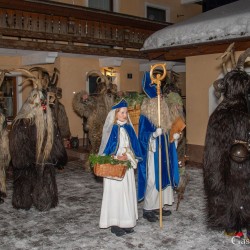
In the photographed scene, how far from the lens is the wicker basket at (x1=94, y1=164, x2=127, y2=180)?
5.32 meters

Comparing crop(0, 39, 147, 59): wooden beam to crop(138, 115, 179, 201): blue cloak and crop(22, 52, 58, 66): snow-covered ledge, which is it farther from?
crop(138, 115, 179, 201): blue cloak

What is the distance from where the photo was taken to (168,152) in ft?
20.9

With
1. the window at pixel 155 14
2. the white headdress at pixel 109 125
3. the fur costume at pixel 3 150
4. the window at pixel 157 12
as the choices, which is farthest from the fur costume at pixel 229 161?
the window at pixel 155 14

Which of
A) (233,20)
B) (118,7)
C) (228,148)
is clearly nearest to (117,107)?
(228,148)

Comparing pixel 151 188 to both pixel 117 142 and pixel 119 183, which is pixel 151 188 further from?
pixel 117 142

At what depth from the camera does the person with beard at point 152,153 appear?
6238 millimetres

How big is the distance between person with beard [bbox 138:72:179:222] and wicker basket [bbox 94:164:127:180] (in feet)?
3.28

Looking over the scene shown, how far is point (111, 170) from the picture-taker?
5.33 meters

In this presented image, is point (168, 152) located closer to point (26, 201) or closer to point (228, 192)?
point (228, 192)

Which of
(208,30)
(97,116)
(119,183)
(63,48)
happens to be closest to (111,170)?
(119,183)

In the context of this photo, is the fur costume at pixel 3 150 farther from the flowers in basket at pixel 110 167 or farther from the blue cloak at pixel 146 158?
the blue cloak at pixel 146 158

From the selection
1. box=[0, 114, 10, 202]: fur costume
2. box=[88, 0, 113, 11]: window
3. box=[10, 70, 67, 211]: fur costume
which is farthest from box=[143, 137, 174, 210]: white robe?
box=[88, 0, 113, 11]: window

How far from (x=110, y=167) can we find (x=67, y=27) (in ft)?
26.6

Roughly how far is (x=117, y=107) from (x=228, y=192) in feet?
6.86
